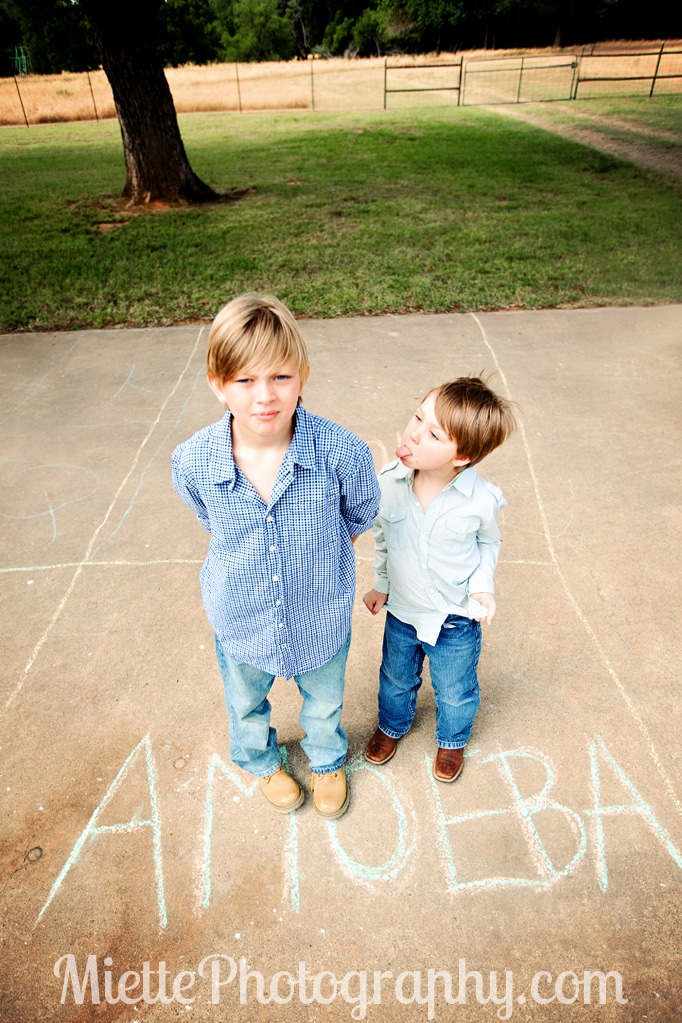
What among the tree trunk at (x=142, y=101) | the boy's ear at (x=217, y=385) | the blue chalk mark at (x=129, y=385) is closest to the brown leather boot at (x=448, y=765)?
the boy's ear at (x=217, y=385)

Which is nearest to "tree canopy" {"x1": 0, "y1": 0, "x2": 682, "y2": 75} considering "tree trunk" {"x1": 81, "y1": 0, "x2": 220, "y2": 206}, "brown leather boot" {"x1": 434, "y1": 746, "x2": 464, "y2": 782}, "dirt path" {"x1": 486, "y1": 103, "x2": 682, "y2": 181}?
"dirt path" {"x1": 486, "y1": 103, "x2": 682, "y2": 181}

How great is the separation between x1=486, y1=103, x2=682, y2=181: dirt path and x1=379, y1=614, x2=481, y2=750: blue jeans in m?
11.0

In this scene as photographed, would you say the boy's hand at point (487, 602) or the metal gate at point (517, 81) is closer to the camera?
the boy's hand at point (487, 602)

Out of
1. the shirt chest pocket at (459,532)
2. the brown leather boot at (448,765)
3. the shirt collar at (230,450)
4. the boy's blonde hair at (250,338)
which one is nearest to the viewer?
the boy's blonde hair at (250,338)

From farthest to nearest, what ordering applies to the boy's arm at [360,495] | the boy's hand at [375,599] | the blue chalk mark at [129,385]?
1. the blue chalk mark at [129,385]
2. the boy's hand at [375,599]
3. the boy's arm at [360,495]

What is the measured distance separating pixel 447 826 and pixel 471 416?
1323mm

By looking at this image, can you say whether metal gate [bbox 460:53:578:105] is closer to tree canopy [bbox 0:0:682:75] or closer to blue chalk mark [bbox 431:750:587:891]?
tree canopy [bbox 0:0:682:75]

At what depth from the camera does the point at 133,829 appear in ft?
6.72

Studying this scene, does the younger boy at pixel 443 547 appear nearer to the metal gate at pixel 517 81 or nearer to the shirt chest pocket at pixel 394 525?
the shirt chest pocket at pixel 394 525

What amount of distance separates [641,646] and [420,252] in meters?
5.51

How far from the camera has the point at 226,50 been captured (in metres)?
43.2

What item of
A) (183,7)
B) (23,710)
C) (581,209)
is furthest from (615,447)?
(183,7)

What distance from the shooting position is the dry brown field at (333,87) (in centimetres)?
1978

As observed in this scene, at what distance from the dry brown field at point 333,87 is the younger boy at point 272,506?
69.7 feet
